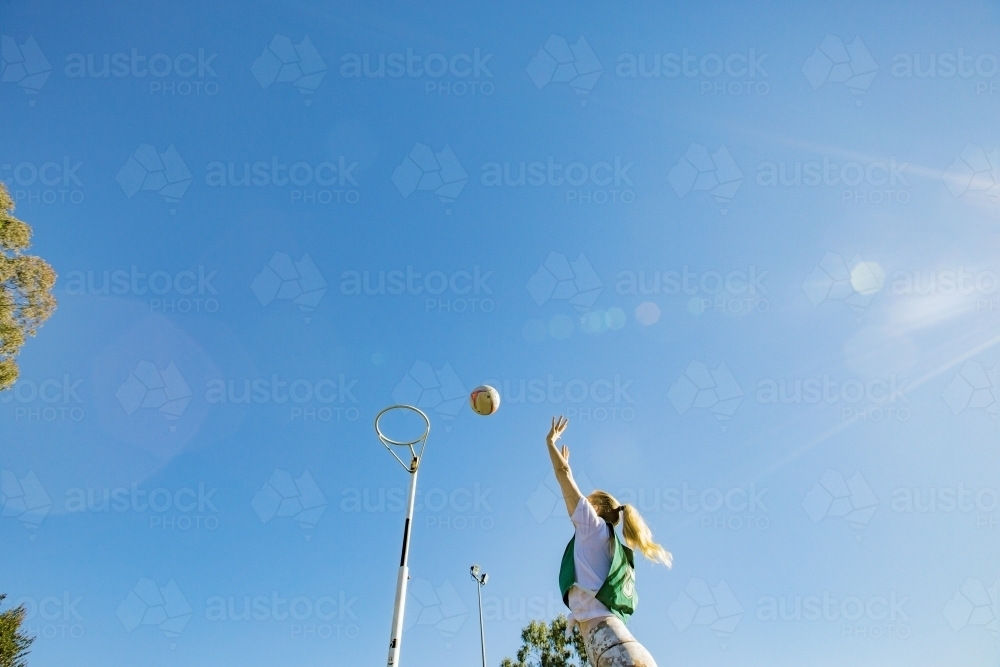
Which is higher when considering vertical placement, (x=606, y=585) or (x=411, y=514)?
(x=411, y=514)

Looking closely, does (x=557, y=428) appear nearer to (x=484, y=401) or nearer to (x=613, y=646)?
(x=613, y=646)

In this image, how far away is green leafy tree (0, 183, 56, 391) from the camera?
Answer: 14922 mm

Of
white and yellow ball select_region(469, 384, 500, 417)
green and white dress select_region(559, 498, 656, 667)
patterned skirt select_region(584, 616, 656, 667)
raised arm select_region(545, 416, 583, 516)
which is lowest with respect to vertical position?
patterned skirt select_region(584, 616, 656, 667)

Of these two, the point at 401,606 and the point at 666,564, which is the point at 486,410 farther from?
the point at 666,564

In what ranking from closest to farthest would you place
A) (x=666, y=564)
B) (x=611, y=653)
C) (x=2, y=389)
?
(x=611, y=653) < (x=666, y=564) < (x=2, y=389)

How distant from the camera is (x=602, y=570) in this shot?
393cm

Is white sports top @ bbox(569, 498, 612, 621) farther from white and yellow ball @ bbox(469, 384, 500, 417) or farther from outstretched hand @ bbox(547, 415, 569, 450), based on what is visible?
white and yellow ball @ bbox(469, 384, 500, 417)

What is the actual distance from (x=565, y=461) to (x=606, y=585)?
101cm

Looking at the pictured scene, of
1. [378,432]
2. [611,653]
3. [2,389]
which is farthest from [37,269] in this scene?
[611,653]

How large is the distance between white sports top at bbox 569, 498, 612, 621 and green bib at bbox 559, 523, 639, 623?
41mm

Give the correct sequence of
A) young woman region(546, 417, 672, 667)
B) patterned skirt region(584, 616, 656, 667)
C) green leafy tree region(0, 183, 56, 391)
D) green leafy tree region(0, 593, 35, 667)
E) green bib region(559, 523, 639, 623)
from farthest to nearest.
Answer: green leafy tree region(0, 593, 35, 667) < green leafy tree region(0, 183, 56, 391) < green bib region(559, 523, 639, 623) < young woman region(546, 417, 672, 667) < patterned skirt region(584, 616, 656, 667)

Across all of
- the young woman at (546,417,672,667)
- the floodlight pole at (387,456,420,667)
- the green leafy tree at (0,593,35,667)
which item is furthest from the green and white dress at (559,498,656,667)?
the green leafy tree at (0,593,35,667)

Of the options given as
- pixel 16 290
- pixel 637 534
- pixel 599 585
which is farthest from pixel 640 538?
pixel 16 290

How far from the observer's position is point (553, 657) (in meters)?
25.5
